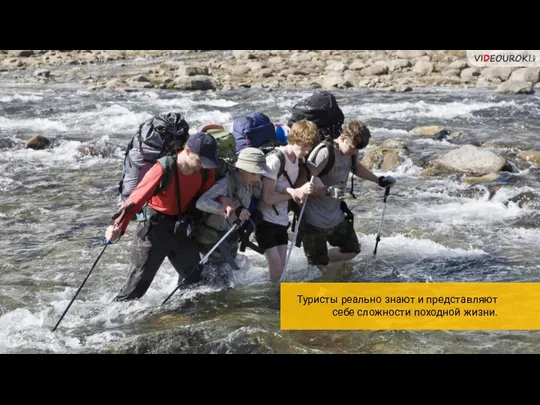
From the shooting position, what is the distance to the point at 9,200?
13.1 metres

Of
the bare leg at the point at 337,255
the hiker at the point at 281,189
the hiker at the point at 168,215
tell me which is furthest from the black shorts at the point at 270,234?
the bare leg at the point at 337,255

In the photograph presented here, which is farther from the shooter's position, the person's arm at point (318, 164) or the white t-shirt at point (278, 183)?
the person's arm at point (318, 164)

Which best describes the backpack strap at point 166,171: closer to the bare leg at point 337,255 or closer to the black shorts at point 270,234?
the black shorts at point 270,234

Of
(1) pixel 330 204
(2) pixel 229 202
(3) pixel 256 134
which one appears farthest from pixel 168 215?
(1) pixel 330 204

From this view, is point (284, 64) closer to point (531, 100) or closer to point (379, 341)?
point (531, 100)

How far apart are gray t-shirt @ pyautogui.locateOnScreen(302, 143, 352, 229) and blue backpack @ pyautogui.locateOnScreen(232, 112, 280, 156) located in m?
0.67

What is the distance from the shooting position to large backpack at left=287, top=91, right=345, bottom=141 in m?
7.53

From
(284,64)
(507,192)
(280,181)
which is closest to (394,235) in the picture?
(507,192)

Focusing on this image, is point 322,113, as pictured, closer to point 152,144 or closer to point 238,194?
point 238,194

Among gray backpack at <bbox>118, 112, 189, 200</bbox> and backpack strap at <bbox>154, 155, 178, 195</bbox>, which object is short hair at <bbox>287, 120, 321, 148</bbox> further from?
backpack strap at <bbox>154, 155, 178, 195</bbox>

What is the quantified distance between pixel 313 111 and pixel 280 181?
861 mm

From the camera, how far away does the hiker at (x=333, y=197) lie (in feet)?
24.2

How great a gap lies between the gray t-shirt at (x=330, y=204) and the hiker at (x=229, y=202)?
31.0 inches

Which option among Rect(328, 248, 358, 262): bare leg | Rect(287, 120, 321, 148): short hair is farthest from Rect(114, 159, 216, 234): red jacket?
Rect(328, 248, 358, 262): bare leg
